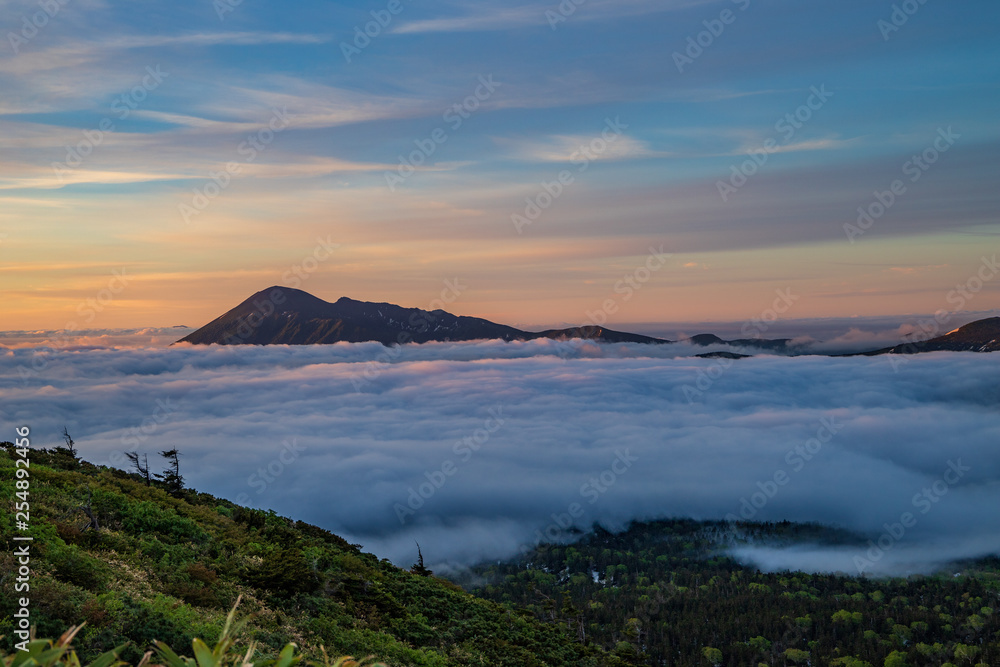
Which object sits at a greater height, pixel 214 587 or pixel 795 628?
pixel 214 587

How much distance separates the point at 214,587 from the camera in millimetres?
17797

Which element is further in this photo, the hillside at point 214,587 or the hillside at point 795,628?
the hillside at point 795,628

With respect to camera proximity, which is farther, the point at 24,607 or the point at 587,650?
the point at 587,650

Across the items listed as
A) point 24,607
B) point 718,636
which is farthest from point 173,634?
point 718,636

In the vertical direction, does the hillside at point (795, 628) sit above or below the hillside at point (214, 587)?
below

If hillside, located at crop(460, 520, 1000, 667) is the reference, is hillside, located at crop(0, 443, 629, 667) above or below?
above

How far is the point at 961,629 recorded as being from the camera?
561 ft

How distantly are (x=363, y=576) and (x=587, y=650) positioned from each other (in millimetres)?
14437

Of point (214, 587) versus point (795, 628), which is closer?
point (214, 587)

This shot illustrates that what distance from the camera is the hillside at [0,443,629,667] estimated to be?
12.2m

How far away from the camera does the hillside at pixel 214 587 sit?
12234 mm

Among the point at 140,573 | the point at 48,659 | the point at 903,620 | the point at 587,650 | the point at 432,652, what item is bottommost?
the point at 903,620

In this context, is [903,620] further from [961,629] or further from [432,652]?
[432,652]

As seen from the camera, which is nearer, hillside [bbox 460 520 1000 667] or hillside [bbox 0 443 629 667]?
hillside [bbox 0 443 629 667]
